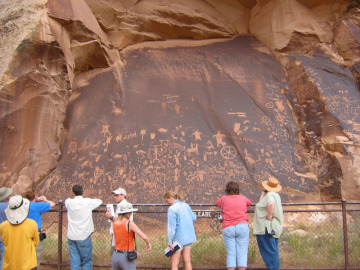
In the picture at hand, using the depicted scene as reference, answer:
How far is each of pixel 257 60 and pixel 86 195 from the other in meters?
6.15

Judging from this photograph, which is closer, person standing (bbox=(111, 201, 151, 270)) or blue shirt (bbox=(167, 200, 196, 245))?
person standing (bbox=(111, 201, 151, 270))

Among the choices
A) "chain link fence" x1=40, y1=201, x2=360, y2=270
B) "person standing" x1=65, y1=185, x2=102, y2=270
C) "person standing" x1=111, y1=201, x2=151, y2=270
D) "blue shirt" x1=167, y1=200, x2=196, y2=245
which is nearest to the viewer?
"person standing" x1=111, y1=201, x2=151, y2=270

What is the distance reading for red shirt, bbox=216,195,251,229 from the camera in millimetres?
3943

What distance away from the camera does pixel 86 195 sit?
7574mm

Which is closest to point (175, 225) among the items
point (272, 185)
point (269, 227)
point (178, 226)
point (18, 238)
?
point (178, 226)

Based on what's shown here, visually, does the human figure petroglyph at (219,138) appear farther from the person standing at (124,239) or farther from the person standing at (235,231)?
the person standing at (124,239)

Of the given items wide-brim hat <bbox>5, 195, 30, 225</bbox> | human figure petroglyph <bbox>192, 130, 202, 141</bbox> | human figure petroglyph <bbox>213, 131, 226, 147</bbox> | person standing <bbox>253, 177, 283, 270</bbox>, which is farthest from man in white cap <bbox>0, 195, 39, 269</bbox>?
human figure petroglyph <bbox>213, 131, 226, 147</bbox>

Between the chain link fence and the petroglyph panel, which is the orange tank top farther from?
the petroglyph panel

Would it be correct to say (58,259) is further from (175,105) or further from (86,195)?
(175,105)

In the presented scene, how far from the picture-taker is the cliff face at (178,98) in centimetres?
757

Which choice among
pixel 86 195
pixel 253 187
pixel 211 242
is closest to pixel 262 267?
pixel 211 242

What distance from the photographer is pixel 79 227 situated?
13.1ft

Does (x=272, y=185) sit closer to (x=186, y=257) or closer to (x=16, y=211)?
(x=186, y=257)

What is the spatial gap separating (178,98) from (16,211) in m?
5.98
